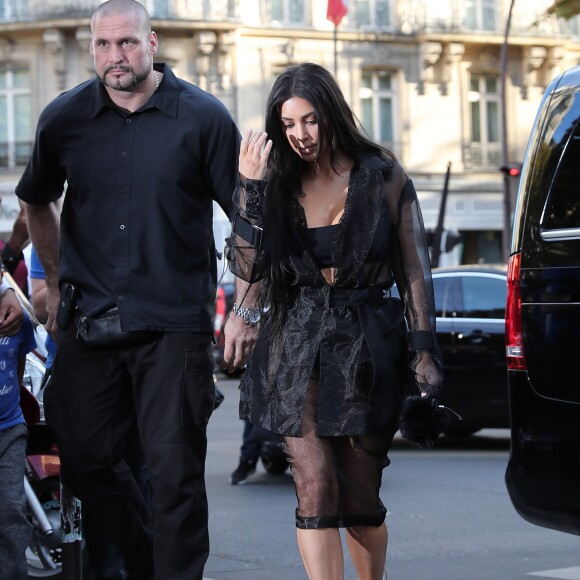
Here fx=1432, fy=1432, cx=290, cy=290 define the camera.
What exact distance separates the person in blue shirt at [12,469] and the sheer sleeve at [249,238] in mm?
1015

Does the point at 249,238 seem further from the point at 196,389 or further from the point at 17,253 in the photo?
the point at 17,253

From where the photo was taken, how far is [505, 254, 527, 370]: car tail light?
5.18m

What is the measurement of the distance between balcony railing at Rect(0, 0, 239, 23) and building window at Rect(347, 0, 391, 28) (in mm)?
3290

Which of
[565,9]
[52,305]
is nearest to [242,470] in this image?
[52,305]

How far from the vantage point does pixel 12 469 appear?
197 inches

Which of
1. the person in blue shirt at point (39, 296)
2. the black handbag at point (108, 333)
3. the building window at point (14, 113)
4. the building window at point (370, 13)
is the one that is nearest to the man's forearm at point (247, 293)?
the black handbag at point (108, 333)

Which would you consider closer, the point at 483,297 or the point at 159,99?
the point at 159,99

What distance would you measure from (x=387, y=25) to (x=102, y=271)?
35.0 m

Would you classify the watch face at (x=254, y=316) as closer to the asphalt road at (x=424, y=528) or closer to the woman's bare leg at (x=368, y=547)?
the woman's bare leg at (x=368, y=547)

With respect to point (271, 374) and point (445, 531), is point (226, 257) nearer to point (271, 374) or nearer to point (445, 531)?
point (271, 374)

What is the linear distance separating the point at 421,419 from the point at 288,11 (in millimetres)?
34364

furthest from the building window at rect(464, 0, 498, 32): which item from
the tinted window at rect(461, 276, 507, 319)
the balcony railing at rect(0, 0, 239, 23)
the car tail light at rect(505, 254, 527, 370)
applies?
the car tail light at rect(505, 254, 527, 370)

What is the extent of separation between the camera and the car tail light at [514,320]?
5176 mm

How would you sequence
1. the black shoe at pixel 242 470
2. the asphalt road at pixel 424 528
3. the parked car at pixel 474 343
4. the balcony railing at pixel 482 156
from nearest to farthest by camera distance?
the asphalt road at pixel 424 528 < the black shoe at pixel 242 470 < the parked car at pixel 474 343 < the balcony railing at pixel 482 156
